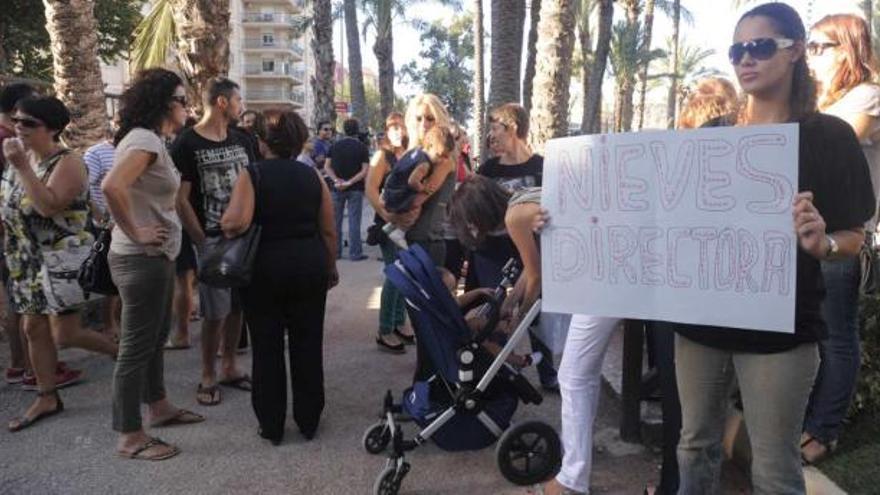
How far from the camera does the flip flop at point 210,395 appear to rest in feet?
14.4

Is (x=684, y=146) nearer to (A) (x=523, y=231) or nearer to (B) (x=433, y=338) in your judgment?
(A) (x=523, y=231)

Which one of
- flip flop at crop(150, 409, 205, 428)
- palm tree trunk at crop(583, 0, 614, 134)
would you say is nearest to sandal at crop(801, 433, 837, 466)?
flip flop at crop(150, 409, 205, 428)

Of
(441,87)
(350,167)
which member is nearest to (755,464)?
(350,167)

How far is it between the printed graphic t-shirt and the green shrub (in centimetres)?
377

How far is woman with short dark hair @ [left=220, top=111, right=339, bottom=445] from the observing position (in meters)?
3.61

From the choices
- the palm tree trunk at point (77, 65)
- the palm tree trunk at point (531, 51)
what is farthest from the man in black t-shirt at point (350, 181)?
the palm tree trunk at point (531, 51)

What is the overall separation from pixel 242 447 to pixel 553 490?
182cm

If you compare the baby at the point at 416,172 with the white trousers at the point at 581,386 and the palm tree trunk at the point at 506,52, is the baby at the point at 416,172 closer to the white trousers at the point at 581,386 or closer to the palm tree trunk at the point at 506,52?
the white trousers at the point at 581,386

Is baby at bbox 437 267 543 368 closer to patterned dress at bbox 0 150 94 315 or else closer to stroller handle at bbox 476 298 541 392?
Answer: stroller handle at bbox 476 298 541 392

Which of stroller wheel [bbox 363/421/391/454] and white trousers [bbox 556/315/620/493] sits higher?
white trousers [bbox 556/315/620/493]

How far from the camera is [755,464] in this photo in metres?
2.02

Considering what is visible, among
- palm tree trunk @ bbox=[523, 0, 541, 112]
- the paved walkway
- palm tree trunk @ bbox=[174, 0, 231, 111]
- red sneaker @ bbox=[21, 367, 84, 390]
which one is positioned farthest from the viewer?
palm tree trunk @ bbox=[523, 0, 541, 112]

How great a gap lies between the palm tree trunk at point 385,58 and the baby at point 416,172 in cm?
2058

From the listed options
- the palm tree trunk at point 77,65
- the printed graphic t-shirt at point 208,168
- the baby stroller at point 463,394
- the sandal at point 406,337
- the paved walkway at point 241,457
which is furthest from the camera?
the palm tree trunk at point 77,65
